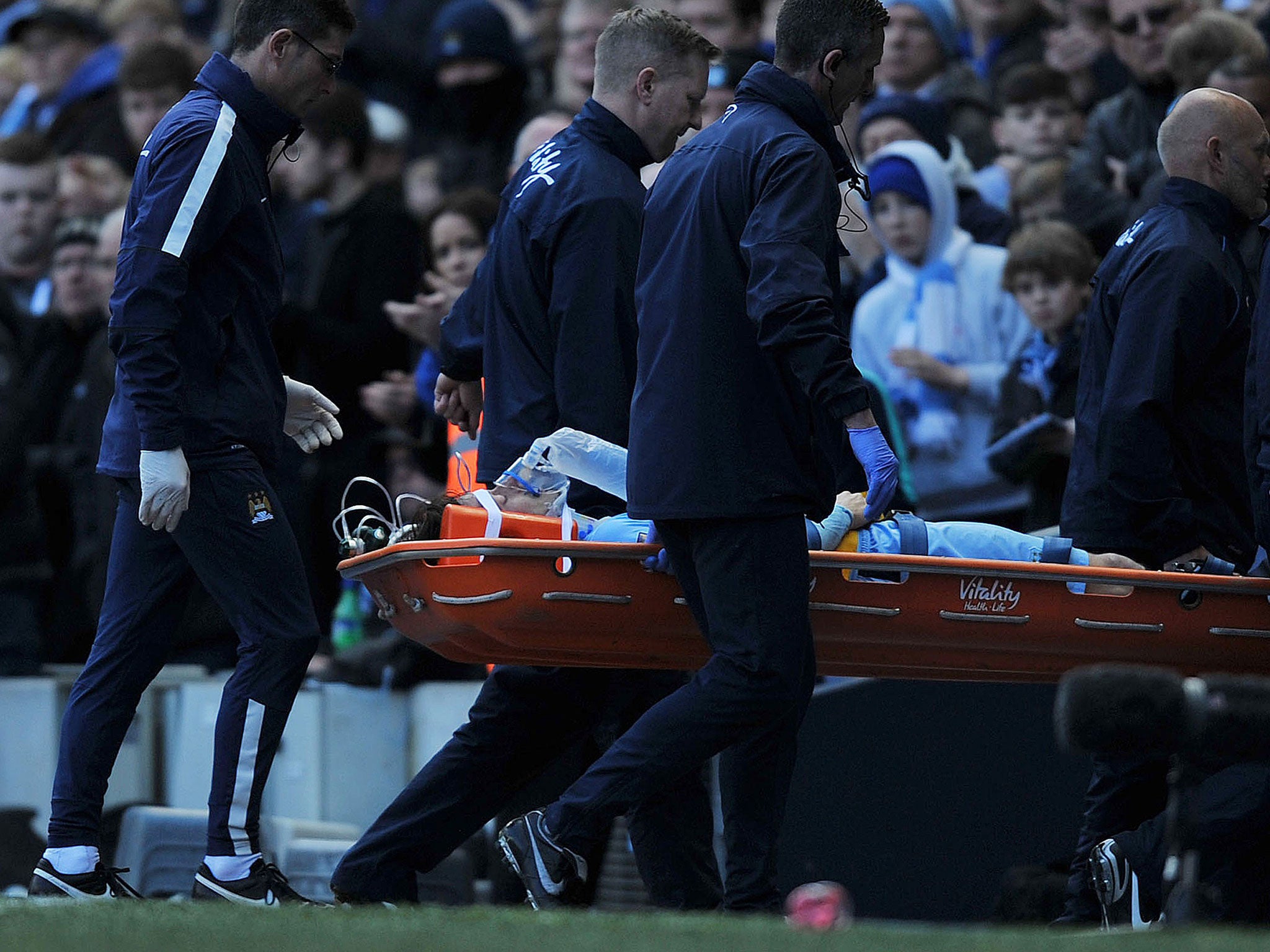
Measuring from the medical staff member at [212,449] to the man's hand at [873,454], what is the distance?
1.66 m

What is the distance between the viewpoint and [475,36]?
456 inches

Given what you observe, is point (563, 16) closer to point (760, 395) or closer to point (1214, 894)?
point (760, 395)

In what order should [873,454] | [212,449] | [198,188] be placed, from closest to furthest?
[873,454] → [198,188] → [212,449]

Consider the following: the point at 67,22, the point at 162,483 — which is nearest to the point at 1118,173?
the point at 162,483

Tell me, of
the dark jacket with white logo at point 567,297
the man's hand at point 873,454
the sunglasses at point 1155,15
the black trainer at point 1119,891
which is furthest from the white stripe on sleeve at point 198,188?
the sunglasses at point 1155,15

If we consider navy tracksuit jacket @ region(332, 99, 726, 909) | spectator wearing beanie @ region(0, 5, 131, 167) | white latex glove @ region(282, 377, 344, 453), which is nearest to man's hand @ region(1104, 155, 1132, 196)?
navy tracksuit jacket @ region(332, 99, 726, 909)

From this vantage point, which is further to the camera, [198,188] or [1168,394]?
[1168,394]

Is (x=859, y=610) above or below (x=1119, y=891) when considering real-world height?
above

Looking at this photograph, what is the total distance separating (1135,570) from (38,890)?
3.20m

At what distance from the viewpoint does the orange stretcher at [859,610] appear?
19.9 ft

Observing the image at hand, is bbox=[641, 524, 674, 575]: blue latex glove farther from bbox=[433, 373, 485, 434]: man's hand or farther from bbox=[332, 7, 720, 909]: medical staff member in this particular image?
bbox=[433, 373, 485, 434]: man's hand

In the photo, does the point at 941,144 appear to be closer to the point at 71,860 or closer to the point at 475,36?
the point at 475,36

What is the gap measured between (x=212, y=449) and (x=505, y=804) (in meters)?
1.51

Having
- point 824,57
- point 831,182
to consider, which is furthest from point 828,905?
point 824,57
